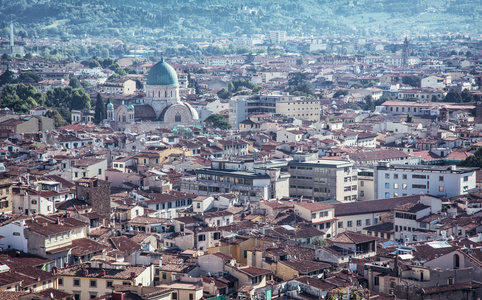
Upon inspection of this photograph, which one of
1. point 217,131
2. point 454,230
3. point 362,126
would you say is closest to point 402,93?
point 362,126

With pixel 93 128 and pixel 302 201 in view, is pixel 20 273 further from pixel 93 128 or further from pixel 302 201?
pixel 93 128

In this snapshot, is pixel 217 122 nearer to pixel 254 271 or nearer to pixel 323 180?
pixel 323 180

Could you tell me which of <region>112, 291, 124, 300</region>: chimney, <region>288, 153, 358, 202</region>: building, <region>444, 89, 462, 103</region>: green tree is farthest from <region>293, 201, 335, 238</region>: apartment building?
<region>444, 89, 462, 103</region>: green tree

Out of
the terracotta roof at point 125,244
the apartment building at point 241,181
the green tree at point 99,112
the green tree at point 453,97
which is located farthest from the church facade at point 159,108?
the terracotta roof at point 125,244

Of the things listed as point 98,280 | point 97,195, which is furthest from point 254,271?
point 97,195

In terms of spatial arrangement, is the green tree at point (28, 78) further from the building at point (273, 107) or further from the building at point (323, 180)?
the building at point (323, 180)

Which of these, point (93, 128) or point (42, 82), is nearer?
point (93, 128)
